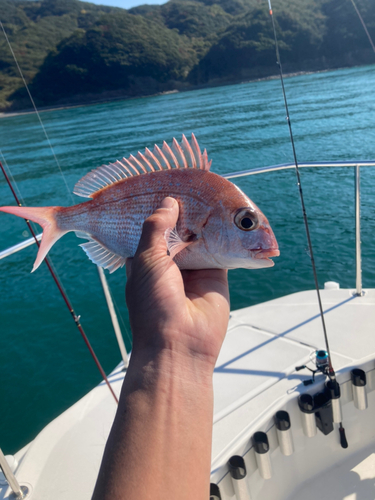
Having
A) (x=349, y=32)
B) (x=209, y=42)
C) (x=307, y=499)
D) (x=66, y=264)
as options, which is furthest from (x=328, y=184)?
(x=209, y=42)

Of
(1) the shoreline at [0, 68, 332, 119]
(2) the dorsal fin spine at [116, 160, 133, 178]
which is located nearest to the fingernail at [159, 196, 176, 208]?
(2) the dorsal fin spine at [116, 160, 133, 178]

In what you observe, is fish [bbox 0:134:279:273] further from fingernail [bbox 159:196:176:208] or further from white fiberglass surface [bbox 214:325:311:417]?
white fiberglass surface [bbox 214:325:311:417]

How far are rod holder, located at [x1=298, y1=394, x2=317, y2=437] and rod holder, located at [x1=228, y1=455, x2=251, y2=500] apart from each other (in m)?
0.51

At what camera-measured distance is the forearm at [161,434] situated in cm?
80

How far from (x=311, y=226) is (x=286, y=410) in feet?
27.8

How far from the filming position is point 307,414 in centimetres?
211

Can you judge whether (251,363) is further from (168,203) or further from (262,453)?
(168,203)

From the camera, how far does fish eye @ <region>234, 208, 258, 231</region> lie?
5.10 ft

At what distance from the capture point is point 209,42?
7094 centimetres

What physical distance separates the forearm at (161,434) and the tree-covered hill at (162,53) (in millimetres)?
64542

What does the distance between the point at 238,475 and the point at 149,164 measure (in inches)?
68.2

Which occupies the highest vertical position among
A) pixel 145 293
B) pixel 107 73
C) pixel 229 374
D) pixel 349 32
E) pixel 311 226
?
pixel 107 73

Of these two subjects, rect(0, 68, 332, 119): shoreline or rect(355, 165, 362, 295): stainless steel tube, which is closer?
rect(355, 165, 362, 295): stainless steel tube

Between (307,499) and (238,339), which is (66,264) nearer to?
(238,339)
